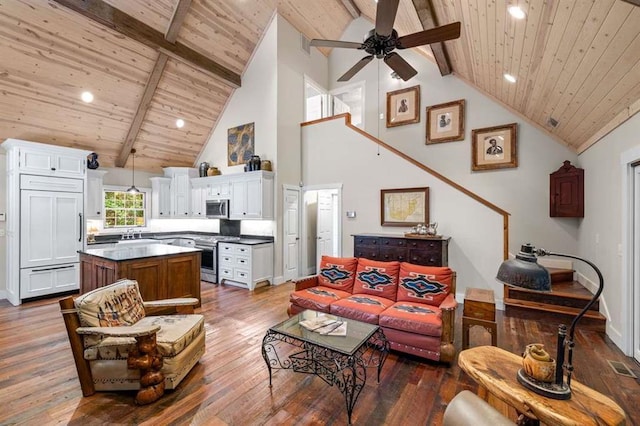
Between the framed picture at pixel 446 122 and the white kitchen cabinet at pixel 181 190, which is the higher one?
the framed picture at pixel 446 122

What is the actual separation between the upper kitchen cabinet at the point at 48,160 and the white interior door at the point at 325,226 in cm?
476

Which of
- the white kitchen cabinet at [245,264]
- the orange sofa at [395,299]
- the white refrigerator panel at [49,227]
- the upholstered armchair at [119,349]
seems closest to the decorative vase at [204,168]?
the white kitchen cabinet at [245,264]

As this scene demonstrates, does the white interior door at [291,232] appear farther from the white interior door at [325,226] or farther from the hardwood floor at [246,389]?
the hardwood floor at [246,389]

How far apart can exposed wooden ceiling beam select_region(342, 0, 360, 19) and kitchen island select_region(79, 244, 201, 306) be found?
20.9 feet

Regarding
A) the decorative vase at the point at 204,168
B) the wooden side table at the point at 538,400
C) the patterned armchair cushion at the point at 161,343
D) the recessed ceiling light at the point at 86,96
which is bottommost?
the patterned armchair cushion at the point at 161,343

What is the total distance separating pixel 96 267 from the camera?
399 centimetres

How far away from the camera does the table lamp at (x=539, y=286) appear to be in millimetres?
1336

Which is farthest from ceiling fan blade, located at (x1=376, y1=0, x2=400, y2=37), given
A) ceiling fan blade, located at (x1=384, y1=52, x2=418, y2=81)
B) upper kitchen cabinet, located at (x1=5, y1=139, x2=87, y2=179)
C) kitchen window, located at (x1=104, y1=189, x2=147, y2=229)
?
kitchen window, located at (x1=104, y1=189, x2=147, y2=229)

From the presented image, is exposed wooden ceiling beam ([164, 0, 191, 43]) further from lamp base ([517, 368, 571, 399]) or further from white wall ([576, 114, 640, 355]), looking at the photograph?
lamp base ([517, 368, 571, 399])

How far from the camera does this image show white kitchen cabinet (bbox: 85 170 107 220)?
6039 millimetres

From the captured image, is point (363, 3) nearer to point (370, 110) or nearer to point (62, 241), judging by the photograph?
point (370, 110)

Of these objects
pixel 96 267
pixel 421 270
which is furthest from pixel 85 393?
pixel 421 270

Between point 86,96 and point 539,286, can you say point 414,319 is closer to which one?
point 539,286

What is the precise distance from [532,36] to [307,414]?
12.5ft
